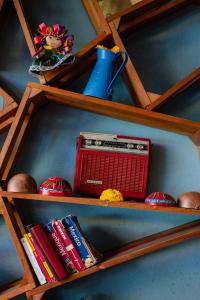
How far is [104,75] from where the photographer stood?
1449 mm

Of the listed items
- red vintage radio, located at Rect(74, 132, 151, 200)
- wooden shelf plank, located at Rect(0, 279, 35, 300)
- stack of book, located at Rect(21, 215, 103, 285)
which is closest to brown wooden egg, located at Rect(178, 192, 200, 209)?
red vintage radio, located at Rect(74, 132, 151, 200)

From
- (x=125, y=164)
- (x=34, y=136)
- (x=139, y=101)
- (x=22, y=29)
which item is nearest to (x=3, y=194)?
(x=34, y=136)

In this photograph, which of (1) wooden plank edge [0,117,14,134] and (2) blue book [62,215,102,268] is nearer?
(2) blue book [62,215,102,268]

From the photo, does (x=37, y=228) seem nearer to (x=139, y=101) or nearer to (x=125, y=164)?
(x=125, y=164)

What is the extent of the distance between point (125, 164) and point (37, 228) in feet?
1.38

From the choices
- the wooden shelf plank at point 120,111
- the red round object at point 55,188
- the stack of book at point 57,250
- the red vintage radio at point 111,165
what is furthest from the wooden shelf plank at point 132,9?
Answer: the stack of book at point 57,250

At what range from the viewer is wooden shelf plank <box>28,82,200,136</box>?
1.42 metres

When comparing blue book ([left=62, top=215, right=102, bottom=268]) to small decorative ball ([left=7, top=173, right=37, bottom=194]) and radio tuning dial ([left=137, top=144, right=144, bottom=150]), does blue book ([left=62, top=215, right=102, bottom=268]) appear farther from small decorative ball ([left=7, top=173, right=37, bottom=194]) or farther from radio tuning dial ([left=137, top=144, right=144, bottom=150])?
radio tuning dial ([left=137, top=144, right=144, bottom=150])

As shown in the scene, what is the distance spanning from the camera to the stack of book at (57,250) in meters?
1.33

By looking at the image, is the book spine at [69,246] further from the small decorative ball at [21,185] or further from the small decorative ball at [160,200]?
the small decorative ball at [160,200]

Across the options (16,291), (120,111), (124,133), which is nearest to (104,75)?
(120,111)

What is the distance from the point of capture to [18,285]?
1.43 metres

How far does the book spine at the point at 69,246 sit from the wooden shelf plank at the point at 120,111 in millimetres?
450

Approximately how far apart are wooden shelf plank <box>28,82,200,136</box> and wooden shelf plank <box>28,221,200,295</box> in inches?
15.3
